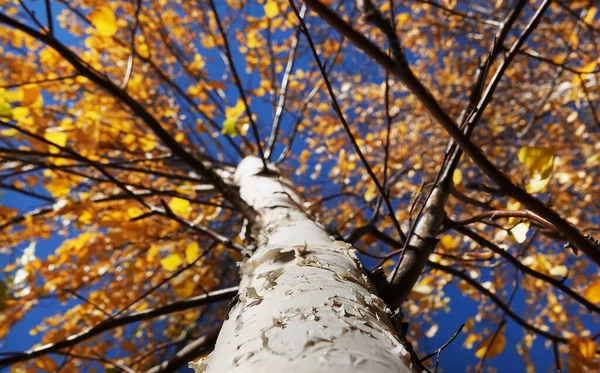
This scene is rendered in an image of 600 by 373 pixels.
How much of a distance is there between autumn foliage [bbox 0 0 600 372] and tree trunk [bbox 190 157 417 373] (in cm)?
20

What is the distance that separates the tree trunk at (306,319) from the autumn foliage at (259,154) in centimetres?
20

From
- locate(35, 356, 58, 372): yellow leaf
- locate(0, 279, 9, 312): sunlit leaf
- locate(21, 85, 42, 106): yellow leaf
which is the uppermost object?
locate(21, 85, 42, 106): yellow leaf

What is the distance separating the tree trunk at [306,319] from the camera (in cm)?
34

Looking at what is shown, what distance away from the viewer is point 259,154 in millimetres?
1261

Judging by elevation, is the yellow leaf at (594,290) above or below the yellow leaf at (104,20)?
below

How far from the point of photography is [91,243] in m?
3.20

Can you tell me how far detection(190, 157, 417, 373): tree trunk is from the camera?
34 centimetres

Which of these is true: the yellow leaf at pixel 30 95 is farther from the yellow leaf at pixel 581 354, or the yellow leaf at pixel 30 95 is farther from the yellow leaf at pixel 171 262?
the yellow leaf at pixel 581 354

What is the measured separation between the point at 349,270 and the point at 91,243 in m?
3.26

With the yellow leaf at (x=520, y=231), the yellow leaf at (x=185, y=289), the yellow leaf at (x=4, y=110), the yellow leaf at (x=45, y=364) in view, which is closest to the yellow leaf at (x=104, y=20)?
the yellow leaf at (x=4, y=110)

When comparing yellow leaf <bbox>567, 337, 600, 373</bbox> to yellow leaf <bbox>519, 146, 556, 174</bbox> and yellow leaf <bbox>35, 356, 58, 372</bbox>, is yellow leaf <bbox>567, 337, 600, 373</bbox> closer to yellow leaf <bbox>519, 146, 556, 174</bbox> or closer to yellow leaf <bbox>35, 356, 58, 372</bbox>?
yellow leaf <bbox>519, 146, 556, 174</bbox>

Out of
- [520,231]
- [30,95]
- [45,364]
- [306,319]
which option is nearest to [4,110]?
[30,95]

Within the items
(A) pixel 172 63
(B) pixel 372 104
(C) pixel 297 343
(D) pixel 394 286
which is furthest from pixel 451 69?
(C) pixel 297 343

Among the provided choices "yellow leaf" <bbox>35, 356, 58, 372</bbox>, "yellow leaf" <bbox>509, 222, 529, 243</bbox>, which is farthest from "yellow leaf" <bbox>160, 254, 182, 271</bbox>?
"yellow leaf" <bbox>509, 222, 529, 243</bbox>
